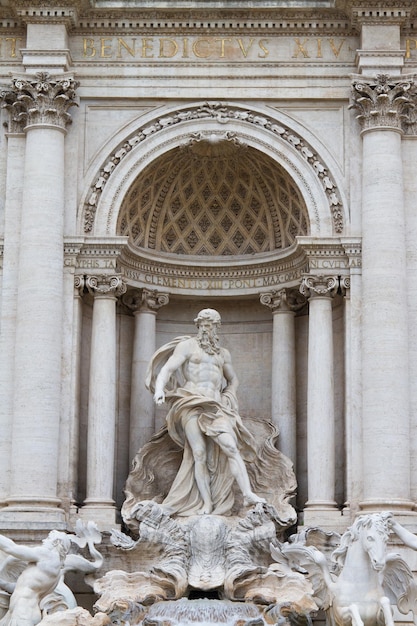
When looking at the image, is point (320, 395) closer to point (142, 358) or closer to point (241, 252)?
point (142, 358)

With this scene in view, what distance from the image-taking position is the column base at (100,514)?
24.8 metres

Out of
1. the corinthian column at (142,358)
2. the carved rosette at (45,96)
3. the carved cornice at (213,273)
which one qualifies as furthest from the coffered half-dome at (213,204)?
the carved rosette at (45,96)

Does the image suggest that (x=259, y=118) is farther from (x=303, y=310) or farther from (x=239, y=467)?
(x=239, y=467)

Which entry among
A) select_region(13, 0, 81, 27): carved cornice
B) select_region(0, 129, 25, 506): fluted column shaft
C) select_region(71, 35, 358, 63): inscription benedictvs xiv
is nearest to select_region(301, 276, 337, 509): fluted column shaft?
select_region(71, 35, 358, 63): inscription benedictvs xiv

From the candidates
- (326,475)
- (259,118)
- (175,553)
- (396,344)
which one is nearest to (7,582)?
(175,553)

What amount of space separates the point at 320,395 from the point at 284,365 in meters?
1.63

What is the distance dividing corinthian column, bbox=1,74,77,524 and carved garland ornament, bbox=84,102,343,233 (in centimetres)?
75

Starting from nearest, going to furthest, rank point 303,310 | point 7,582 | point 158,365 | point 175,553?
point 7,582, point 175,553, point 158,365, point 303,310

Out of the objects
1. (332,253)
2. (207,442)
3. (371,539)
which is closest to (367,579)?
(371,539)

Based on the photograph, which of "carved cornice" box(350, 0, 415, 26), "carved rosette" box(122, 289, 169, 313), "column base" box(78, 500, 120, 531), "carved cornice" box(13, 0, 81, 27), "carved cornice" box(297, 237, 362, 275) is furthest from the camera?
"carved rosette" box(122, 289, 169, 313)

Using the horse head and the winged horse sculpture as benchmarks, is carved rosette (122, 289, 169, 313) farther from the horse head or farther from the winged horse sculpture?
the horse head

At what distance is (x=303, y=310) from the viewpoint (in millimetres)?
27453

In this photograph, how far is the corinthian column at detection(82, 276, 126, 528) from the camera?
2511 cm

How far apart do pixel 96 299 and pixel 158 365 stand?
5.65ft
